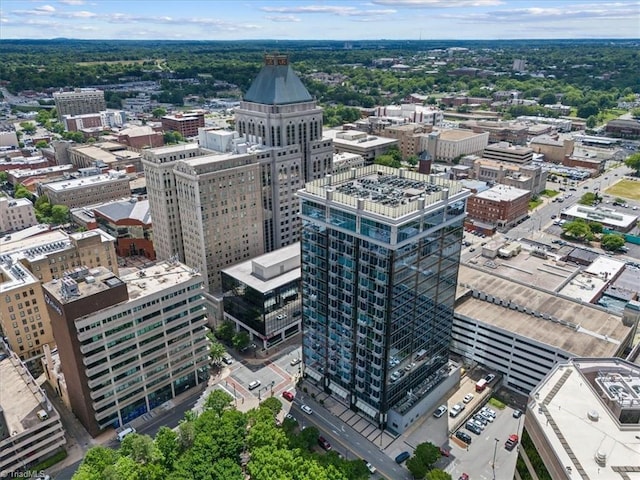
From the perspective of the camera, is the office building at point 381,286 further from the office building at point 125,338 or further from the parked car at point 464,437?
the office building at point 125,338

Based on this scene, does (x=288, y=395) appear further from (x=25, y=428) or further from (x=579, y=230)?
(x=579, y=230)

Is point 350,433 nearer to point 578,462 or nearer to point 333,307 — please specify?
point 333,307

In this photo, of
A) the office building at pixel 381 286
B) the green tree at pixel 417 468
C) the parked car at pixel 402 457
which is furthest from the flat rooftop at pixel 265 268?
the green tree at pixel 417 468

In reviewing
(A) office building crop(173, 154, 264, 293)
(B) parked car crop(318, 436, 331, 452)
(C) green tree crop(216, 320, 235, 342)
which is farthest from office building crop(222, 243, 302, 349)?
(B) parked car crop(318, 436, 331, 452)

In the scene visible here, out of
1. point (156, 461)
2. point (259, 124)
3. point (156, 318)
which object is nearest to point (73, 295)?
point (156, 318)

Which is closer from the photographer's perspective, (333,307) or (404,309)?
(404,309)

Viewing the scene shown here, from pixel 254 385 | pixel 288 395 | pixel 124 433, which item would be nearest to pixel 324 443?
pixel 288 395
